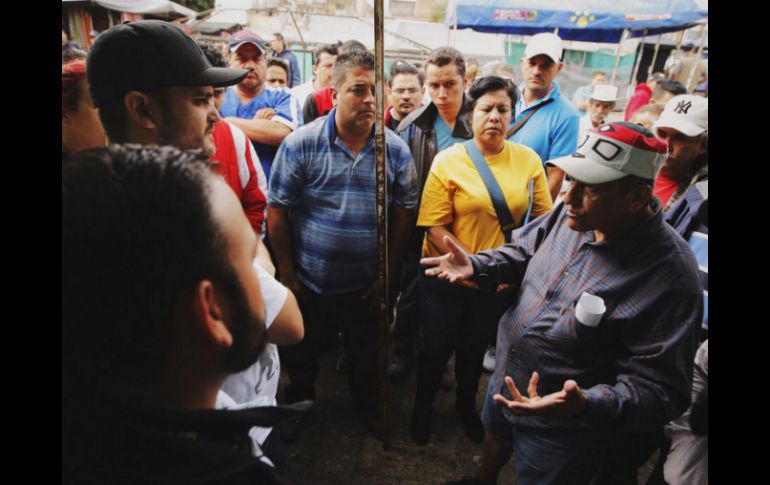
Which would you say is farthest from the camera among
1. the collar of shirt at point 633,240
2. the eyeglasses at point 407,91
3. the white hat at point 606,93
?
the white hat at point 606,93

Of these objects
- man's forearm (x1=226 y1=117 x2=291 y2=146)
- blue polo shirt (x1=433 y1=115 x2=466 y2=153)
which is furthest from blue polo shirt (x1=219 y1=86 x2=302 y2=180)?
blue polo shirt (x1=433 y1=115 x2=466 y2=153)

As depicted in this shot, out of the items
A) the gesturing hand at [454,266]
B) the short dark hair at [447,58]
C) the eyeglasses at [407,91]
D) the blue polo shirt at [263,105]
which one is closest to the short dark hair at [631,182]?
the gesturing hand at [454,266]

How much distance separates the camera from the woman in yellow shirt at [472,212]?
261 centimetres

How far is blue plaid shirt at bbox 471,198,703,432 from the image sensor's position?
159 cm

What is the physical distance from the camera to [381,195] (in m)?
2.22

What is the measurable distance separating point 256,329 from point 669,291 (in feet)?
4.94

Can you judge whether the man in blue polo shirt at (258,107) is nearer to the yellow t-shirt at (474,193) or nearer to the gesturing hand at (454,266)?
the yellow t-shirt at (474,193)

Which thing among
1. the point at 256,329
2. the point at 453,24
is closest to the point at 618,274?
the point at 256,329

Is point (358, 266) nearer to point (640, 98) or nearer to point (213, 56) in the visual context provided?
point (213, 56)

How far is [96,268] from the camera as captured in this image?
77 cm

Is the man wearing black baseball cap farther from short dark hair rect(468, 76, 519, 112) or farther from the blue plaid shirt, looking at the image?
short dark hair rect(468, 76, 519, 112)

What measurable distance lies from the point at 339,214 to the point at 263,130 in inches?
43.7

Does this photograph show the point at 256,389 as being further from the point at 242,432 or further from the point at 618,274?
the point at 618,274

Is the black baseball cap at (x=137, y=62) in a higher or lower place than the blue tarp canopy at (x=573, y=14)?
lower
